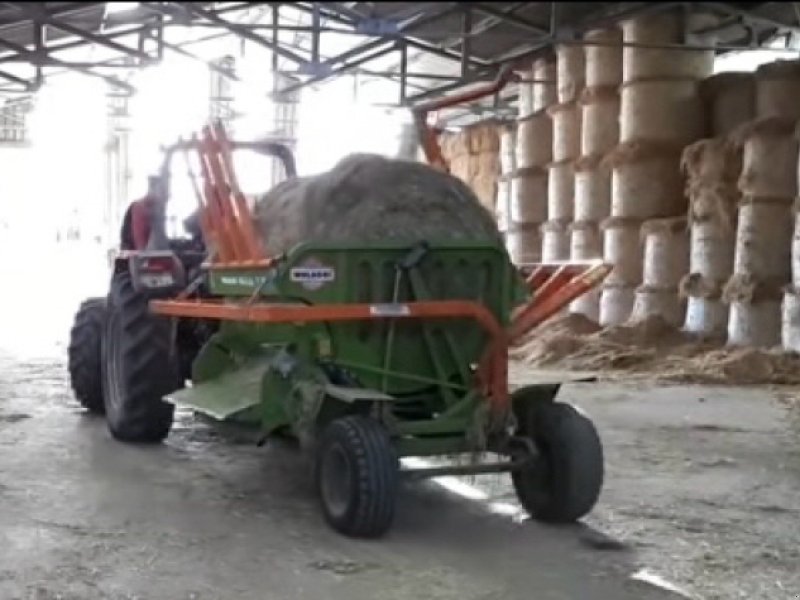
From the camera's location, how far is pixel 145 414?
6.89 m

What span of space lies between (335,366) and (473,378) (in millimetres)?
612

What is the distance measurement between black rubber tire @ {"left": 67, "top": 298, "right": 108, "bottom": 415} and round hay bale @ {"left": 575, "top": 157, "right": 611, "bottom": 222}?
228 inches

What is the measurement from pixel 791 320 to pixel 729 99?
2.34m

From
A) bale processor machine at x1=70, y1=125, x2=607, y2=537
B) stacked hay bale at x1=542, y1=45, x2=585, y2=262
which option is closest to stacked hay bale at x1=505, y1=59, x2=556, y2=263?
stacked hay bale at x1=542, y1=45, x2=585, y2=262

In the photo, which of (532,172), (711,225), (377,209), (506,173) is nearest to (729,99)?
(711,225)

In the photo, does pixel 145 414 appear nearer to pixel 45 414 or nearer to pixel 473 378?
pixel 45 414

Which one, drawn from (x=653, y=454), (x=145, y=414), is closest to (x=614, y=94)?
(x=653, y=454)

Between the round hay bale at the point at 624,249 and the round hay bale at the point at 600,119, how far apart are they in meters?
0.77

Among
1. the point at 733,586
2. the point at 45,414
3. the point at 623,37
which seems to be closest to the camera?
the point at 733,586

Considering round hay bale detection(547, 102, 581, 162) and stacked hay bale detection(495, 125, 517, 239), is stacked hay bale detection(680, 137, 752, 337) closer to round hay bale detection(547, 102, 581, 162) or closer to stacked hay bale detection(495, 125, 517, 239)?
round hay bale detection(547, 102, 581, 162)

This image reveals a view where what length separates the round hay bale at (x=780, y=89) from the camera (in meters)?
10.5

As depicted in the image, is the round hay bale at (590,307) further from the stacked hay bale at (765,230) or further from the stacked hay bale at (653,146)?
the stacked hay bale at (765,230)

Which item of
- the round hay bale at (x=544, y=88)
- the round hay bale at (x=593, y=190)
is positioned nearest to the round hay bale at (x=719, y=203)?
the round hay bale at (x=593, y=190)

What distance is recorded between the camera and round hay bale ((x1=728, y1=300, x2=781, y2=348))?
10.4m
